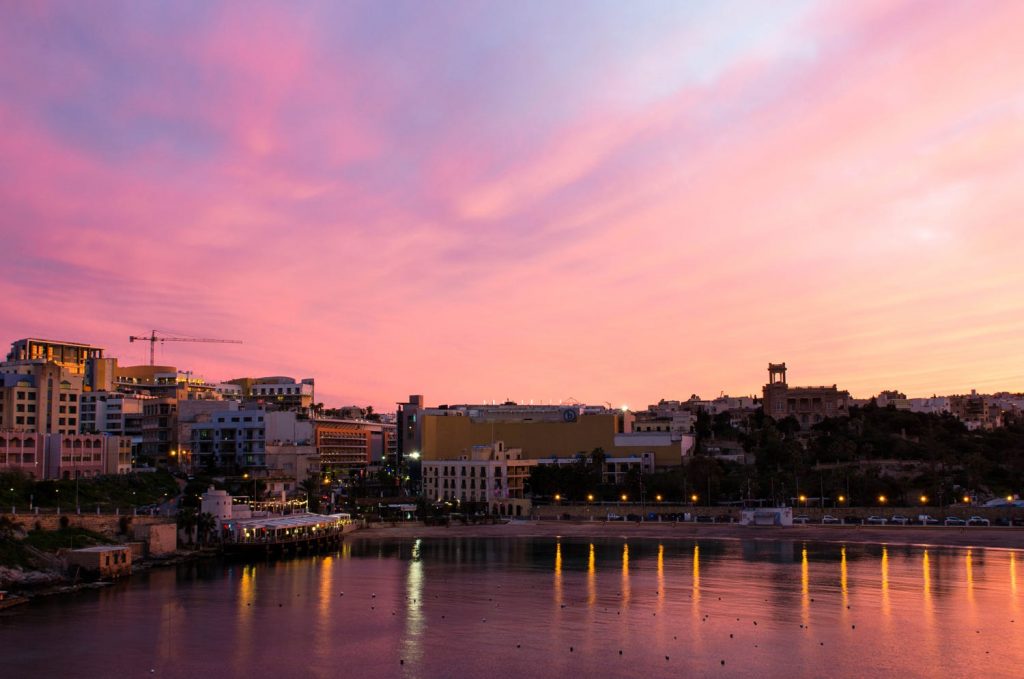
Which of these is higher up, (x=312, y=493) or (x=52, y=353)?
(x=52, y=353)

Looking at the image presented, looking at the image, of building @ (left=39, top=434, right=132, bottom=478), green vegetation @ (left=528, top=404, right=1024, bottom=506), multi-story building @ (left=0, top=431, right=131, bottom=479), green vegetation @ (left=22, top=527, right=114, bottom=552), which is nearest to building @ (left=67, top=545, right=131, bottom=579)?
green vegetation @ (left=22, top=527, right=114, bottom=552)

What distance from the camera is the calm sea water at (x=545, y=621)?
45.5 meters

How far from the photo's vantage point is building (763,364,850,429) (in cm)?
18388

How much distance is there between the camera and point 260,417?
5851 inches

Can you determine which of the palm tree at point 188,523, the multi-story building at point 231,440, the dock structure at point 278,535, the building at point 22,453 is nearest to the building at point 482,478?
the multi-story building at point 231,440

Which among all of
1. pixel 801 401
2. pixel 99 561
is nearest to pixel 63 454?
pixel 99 561

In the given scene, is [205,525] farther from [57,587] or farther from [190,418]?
[190,418]

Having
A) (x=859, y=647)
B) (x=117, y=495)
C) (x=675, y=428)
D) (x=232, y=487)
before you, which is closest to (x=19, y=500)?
(x=117, y=495)

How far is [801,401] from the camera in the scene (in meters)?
186

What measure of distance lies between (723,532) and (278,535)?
51.6m

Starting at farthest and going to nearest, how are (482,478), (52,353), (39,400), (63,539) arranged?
1. (52,353)
2. (482,478)
3. (39,400)
4. (63,539)

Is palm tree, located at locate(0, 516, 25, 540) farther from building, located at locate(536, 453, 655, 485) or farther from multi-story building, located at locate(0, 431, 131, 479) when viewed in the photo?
building, located at locate(536, 453, 655, 485)

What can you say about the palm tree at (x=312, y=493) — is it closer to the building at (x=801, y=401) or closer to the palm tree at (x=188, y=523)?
the palm tree at (x=188, y=523)

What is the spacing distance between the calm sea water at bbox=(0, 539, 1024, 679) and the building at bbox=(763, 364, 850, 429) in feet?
320
